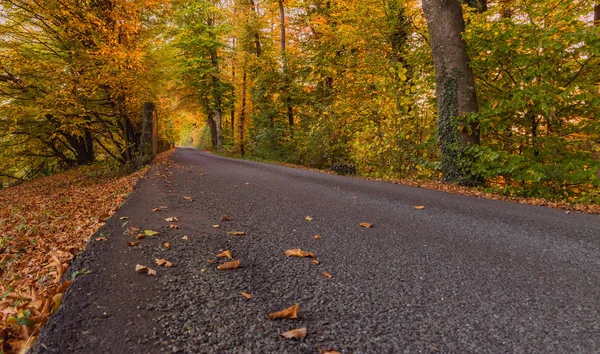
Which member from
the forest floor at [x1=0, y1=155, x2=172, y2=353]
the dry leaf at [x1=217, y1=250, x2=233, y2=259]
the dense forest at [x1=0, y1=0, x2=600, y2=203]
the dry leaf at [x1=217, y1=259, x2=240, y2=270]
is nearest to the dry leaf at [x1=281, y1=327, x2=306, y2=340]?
the dry leaf at [x1=217, y1=259, x2=240, y2=270]

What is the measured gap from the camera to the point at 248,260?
7.85 feet

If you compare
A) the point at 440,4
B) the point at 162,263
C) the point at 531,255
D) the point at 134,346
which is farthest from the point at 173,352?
the point at 440,4

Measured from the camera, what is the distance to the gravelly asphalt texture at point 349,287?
1447mm

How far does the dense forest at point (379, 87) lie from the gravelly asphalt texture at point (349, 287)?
251 cm

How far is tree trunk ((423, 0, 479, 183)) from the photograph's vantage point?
5.99m

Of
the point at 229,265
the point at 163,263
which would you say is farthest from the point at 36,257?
the point at 229,265

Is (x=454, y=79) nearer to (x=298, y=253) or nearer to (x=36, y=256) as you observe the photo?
(x=298, y=253)

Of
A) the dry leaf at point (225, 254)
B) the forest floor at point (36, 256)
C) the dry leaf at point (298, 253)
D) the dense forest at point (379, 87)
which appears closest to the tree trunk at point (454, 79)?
the dense forest at point (379, 87)

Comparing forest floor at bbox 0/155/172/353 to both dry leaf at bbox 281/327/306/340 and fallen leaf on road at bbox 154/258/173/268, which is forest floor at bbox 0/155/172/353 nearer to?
fallen leaf on road at bbox 154/258/173/268

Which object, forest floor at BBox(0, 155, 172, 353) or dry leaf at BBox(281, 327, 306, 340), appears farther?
forest floor at BBox(0, 155, 172, 353)

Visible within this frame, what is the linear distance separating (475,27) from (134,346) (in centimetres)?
718

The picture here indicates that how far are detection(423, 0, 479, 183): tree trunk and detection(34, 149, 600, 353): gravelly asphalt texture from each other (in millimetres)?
2610

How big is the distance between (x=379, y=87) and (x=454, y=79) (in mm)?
2949

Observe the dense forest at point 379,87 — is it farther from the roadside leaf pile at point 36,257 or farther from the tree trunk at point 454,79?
the roadside leaf pile at point 36,257
